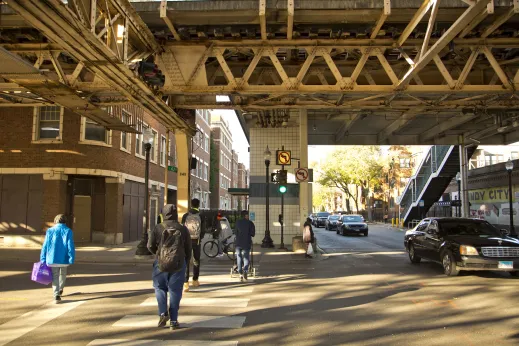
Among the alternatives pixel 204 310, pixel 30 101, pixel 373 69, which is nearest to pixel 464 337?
pixel 204 310

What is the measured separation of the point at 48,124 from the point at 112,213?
499 cm

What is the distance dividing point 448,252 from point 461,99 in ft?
14.4

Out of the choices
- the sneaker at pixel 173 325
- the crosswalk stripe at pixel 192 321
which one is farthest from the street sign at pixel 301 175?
the sneaker at pixel 173 325

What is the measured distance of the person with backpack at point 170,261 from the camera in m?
5.97

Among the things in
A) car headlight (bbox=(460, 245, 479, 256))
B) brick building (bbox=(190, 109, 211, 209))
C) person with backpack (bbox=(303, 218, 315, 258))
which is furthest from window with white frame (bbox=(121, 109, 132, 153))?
brick building (bbox=(190, 109, 211, 209))

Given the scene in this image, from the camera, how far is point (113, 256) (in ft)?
52.3

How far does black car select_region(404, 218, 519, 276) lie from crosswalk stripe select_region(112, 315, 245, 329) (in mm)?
6562

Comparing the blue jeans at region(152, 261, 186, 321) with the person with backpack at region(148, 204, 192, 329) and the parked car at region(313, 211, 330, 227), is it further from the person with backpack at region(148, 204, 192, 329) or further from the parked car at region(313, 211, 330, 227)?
the parked car at region(313, 211, 330, 227)

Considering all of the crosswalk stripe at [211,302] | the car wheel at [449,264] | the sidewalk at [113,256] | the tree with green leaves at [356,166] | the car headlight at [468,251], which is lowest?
the sidewalk at [113,256]

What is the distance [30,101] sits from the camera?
44.4 feet

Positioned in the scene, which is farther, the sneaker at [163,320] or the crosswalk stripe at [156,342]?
the sneaker at [163,320]

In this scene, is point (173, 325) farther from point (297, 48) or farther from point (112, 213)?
point (112, 213)

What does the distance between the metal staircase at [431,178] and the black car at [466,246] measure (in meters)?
18.4

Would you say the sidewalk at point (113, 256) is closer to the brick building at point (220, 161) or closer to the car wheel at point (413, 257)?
the car wheel at point (413, 257)
